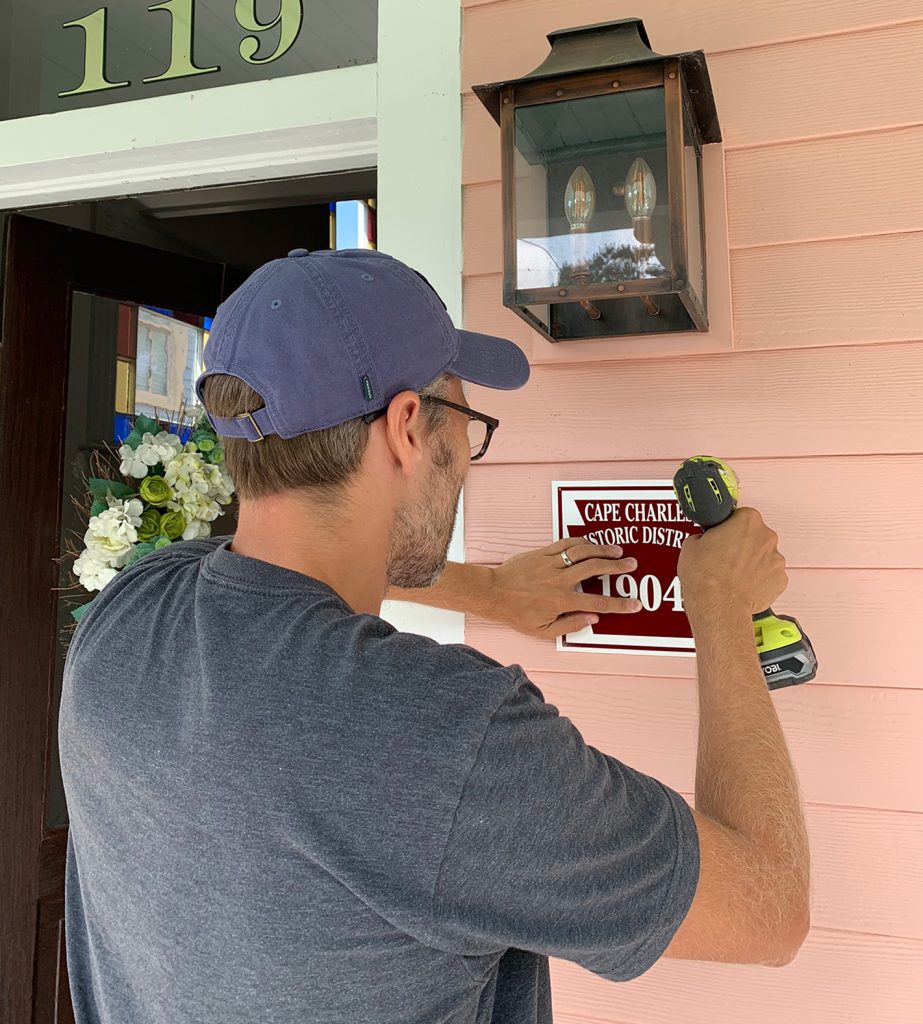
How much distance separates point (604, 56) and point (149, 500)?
1433 mm

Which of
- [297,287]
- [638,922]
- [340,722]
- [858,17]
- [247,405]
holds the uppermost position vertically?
[858,17]

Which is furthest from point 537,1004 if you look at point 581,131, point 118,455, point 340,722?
point 118,455

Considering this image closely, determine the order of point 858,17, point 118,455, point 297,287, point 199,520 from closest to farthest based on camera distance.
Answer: point 297,287, point 858,17, point 199,520, point 118,455

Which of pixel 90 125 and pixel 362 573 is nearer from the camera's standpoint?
pixel 362 573

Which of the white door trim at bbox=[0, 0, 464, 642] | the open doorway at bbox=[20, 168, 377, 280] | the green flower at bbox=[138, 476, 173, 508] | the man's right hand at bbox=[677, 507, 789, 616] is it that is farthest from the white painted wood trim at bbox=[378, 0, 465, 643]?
the green flower at bbox=[138, 476, 173, 508]

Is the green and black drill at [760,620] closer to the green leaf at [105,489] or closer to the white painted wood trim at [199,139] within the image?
the white painted wood trim at [199,139]

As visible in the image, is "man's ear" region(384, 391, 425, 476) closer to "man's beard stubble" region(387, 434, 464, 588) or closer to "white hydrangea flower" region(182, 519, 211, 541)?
"man's beard stubble" region(387, 434, 464, 588)

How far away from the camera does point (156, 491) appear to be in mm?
2014

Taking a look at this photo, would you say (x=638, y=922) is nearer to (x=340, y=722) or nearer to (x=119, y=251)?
(x=340, y=722)

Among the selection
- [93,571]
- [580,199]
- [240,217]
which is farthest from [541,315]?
[240,217]

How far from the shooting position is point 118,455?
88.6 inches

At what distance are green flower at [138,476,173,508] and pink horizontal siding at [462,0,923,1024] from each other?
1080mm

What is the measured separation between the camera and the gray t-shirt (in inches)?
27.3

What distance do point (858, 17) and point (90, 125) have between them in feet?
4.64
